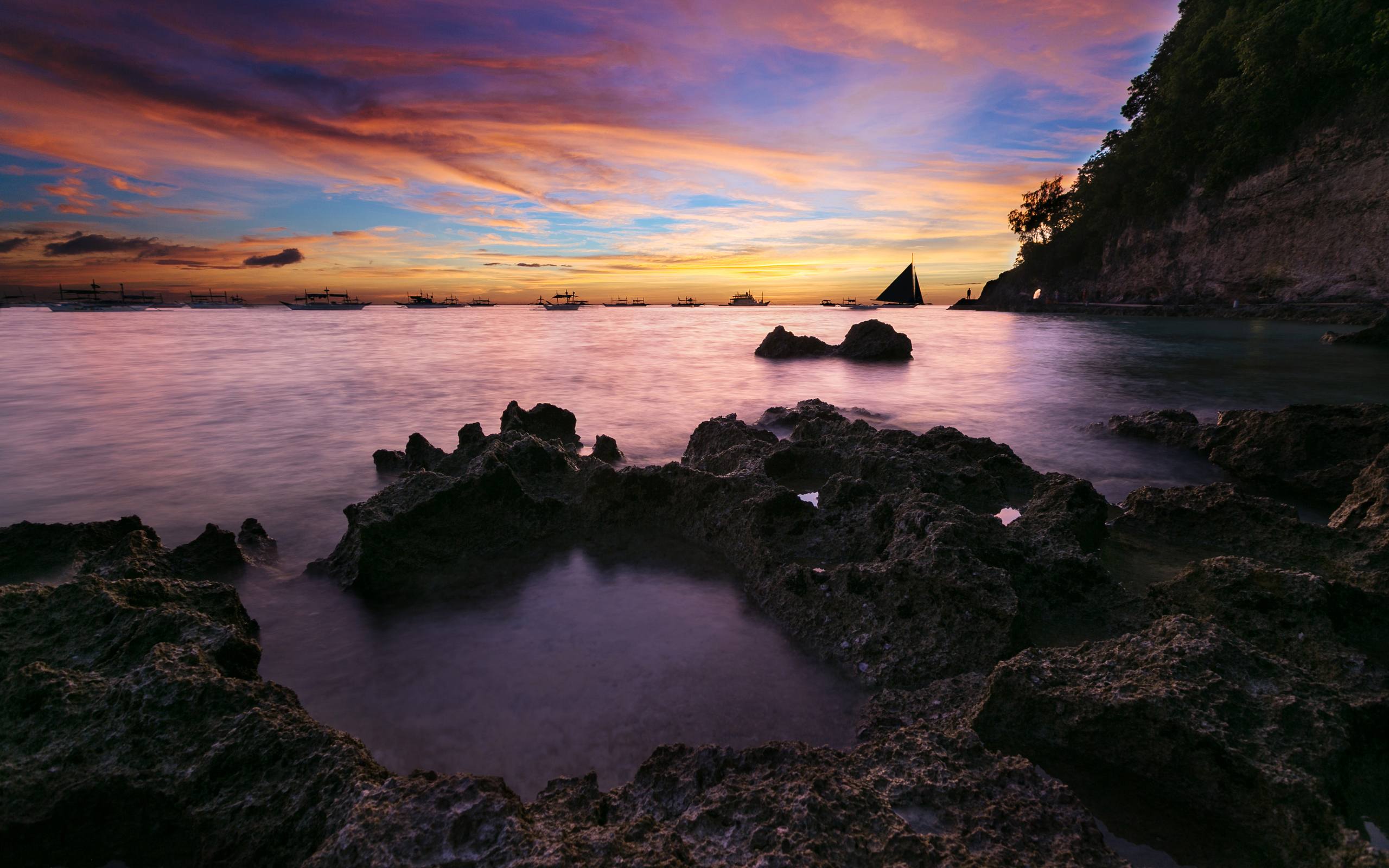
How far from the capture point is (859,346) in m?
19.3

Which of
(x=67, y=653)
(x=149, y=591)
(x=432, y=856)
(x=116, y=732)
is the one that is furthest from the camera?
(x=149, y=591)

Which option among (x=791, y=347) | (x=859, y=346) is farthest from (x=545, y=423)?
(x=791, y=347)

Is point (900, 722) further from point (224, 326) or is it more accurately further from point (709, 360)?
point (224, 326)

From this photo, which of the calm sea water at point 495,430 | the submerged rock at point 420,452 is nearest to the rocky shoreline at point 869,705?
the calm sea water at point 495,430

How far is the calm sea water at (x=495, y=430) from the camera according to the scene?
287 cm

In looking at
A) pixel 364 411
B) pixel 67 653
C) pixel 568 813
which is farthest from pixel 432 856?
pixel 364 411

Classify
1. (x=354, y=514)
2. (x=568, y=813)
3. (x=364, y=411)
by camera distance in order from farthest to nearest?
(x=364, y=411)
(x=354, y=514)
(x=568, y=813)

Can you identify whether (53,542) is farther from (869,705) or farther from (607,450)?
(869,705)

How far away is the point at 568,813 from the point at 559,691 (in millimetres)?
1153

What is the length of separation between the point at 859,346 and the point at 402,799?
1885 centimetres

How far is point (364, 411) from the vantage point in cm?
1104

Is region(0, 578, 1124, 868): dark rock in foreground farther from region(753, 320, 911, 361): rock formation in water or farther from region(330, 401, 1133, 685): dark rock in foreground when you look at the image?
region(753, 320, 911, 361): rock formation in water

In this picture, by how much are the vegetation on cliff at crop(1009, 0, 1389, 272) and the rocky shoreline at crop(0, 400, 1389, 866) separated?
36.3m

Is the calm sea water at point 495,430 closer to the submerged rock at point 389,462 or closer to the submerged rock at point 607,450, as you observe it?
the submerged rock at point 389,462
